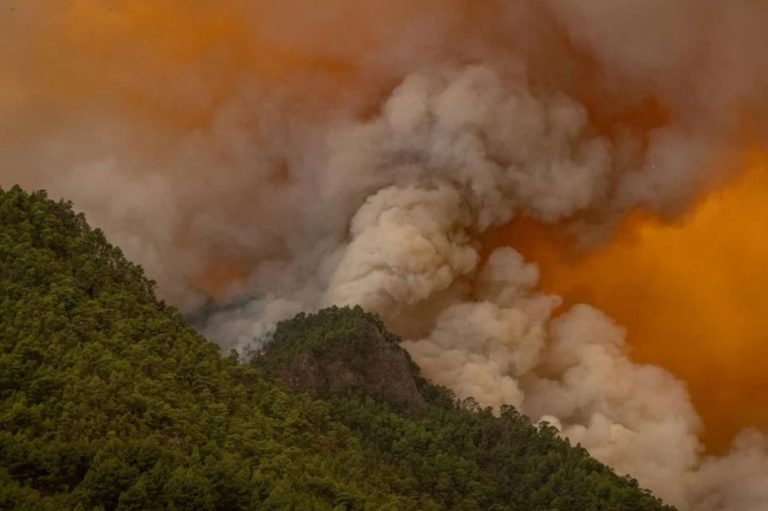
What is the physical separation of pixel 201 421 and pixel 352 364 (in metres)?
39.3

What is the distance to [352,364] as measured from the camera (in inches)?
3558

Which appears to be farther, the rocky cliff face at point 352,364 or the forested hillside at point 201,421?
the rocky cliff face at point 352,364

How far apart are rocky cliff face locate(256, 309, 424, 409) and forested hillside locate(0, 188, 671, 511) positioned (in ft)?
0.62

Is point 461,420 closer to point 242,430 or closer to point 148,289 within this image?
point 148,289

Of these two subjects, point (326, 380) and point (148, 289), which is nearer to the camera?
point (148, 289)

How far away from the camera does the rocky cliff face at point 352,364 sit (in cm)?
8856

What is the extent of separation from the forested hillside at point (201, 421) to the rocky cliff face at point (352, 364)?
0.19 m

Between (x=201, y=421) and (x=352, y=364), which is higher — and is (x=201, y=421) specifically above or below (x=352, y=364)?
below

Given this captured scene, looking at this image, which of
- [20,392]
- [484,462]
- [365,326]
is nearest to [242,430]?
[20,392]

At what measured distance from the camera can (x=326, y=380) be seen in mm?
89188

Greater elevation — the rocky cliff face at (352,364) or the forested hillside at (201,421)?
the rocky cliff face at (352,364)

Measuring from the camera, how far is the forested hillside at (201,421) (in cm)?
4103

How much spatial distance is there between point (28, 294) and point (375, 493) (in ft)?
74.6

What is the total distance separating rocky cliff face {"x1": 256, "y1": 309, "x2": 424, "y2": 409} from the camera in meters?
88.6
